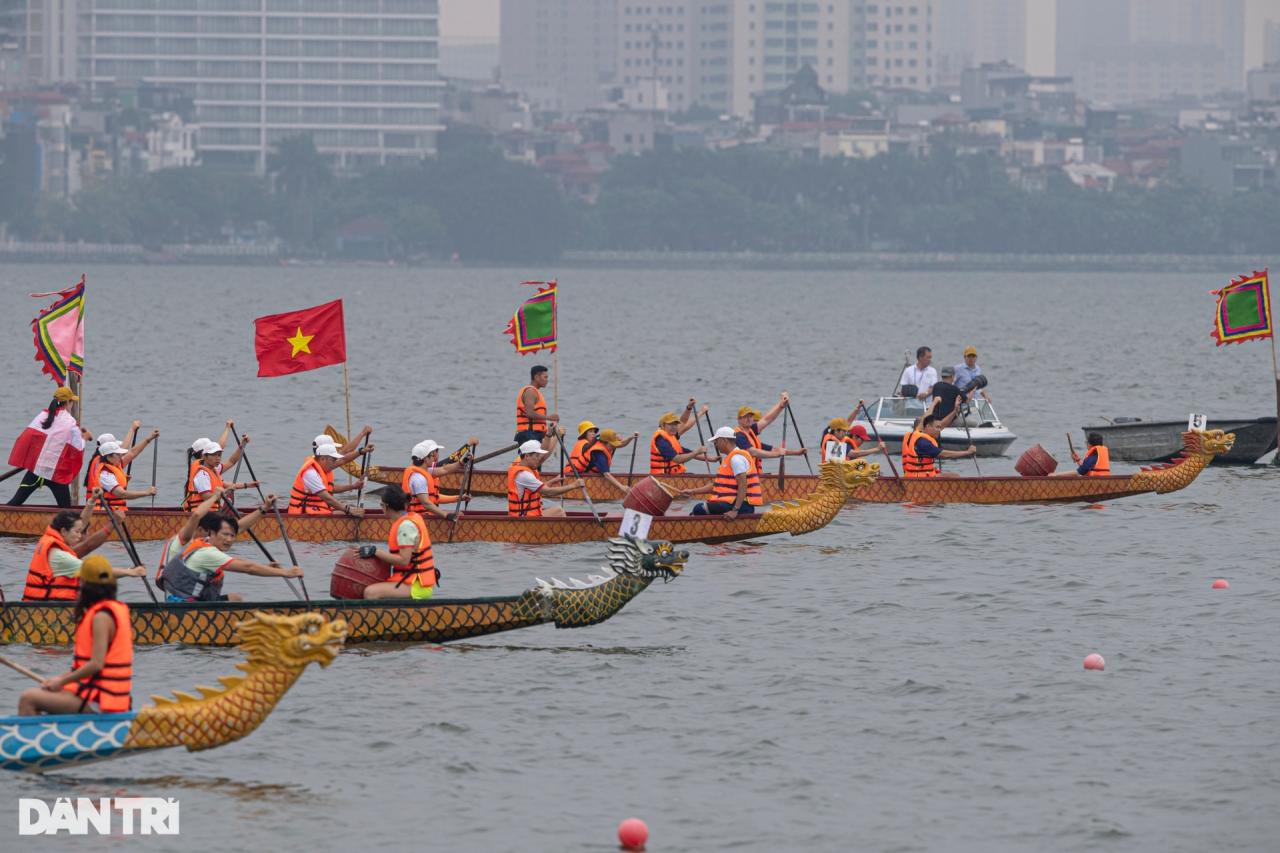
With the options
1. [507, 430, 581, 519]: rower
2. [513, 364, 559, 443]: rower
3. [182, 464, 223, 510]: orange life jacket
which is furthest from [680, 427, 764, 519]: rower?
[182, 464, 223, 510]: orange life jacket

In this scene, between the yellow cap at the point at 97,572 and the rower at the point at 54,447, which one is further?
the rower at the point at 54,447

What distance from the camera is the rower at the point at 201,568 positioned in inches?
863

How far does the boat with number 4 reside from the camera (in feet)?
97.2

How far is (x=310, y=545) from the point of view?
1179 inches

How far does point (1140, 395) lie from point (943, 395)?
35.8 m

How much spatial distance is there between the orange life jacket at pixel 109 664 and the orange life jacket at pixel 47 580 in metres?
4.46

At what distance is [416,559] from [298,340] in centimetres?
1061

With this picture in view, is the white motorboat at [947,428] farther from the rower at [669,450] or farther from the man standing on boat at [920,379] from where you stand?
the rower at [669,450]

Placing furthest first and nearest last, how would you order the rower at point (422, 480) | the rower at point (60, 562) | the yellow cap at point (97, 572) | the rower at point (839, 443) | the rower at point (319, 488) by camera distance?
the rower at point (839, 443) < the rower at point (319, 488) < the rower at point (422, 480) < the rower at point (60, 562) < the yellow cap at point (97, 572)

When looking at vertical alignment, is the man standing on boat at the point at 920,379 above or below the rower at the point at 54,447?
above

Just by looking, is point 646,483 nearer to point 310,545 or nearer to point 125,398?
point 310,545

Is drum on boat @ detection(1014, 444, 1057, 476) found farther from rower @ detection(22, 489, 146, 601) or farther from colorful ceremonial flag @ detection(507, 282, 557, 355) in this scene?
rower @ detection(22, 489, 146, 601)

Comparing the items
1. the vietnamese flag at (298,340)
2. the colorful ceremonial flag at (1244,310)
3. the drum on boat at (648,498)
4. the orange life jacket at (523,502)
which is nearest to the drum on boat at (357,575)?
the drum on boat at (648,498)

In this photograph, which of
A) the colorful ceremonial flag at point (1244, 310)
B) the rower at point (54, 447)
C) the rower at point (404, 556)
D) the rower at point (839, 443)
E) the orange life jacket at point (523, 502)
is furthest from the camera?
the colorful ceremonial flag at point (1244, 310)
